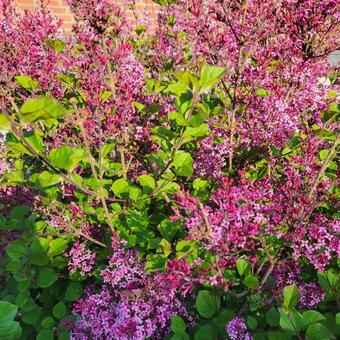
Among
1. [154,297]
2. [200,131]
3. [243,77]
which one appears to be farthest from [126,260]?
[243,77]

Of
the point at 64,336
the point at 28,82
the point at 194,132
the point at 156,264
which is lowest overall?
the point at 64,336

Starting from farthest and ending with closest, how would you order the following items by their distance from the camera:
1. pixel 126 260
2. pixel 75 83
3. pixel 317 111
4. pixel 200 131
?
pixel 75 83
pixel 317 111
pixel 126 260
pixel 200 131

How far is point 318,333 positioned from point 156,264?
1.90 ft

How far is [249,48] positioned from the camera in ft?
5.99

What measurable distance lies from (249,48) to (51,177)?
42.6 inches

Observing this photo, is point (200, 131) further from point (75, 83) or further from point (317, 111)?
point (75, 83)

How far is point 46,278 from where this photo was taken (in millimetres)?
1673

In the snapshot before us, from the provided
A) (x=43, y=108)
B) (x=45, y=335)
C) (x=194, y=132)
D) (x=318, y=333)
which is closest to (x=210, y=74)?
(x=194, y=132)

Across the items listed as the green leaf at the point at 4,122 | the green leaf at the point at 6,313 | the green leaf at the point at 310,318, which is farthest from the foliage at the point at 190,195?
the green leaf at the point at 6,313

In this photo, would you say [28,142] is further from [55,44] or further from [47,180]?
[55,44]

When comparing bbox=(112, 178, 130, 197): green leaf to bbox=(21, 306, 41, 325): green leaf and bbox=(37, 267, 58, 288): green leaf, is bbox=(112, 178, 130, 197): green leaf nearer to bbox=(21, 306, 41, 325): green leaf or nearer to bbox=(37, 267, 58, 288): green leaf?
bbox=(37, 267, 58, 288): green leaf

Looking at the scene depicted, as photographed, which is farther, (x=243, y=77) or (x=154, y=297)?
(x=243, y=77)

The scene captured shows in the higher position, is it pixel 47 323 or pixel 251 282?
pixel 251 282

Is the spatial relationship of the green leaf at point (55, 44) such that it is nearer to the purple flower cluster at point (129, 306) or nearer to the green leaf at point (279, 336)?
the purple flower cluster at point (129, 306)
